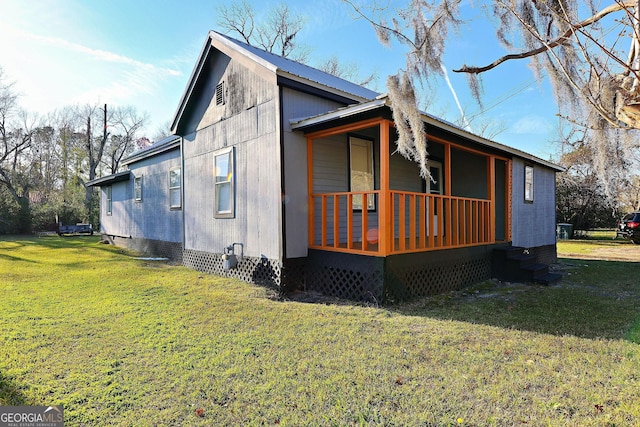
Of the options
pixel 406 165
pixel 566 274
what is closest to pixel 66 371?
pixel 406 165

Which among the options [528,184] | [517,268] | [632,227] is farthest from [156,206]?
[632,227]

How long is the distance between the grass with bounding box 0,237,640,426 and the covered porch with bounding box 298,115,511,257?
125 centimetres

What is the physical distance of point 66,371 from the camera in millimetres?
3205

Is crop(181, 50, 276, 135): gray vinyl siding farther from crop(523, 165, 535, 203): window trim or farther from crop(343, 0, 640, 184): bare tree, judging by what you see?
crop(523, 165, 535, 203): window trim

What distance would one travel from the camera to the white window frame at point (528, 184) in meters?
10.3

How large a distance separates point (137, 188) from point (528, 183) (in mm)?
12942

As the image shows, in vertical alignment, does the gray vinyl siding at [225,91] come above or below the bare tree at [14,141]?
below

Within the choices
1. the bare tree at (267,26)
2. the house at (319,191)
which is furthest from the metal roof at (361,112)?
the bare tree at (267,26)

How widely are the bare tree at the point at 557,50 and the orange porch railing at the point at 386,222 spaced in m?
1.40

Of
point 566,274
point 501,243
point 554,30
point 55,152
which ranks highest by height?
point 55,152

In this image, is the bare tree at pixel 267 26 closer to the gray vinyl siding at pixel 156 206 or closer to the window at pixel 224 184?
the gray vinyl siding at pixel 156 206

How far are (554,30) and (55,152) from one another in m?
39.3

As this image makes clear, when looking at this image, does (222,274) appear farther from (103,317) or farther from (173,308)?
(103,317)

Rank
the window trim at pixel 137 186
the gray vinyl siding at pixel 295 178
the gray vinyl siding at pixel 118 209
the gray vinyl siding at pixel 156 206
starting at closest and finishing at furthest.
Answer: the gray vinyl siding at pixel 295 178, the gray vinyl siding at pixel 156 206, the window trim at pixel 137 186, the gray vinyl siding at pixel 118 209
